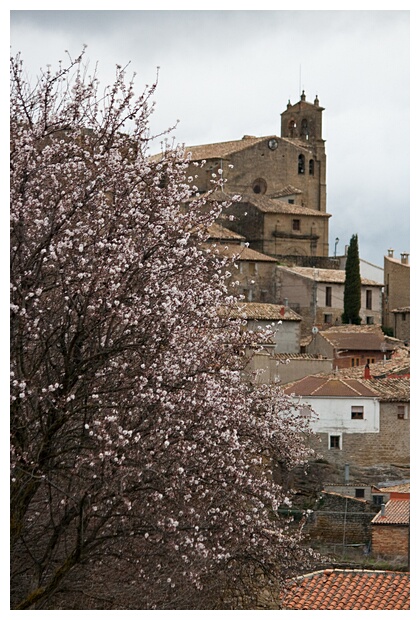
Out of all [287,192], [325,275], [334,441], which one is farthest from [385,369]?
[287,192]

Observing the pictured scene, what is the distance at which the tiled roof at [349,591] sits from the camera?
40.4 ft

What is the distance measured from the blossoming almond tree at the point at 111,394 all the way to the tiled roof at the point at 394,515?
10322 mm

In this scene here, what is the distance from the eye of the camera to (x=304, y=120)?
6012 cm

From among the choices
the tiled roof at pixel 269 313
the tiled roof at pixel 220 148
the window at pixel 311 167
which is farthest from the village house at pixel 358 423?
the window at pixel 311 167

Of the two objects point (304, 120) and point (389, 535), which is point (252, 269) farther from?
point (304, 120)

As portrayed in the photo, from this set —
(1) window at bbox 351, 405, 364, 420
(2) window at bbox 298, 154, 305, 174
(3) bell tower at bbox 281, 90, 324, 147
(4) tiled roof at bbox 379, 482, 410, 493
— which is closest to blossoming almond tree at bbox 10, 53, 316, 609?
(4) tiled roof at bbox 379, 482, 410, 493

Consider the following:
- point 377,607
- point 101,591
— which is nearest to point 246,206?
point 377,607

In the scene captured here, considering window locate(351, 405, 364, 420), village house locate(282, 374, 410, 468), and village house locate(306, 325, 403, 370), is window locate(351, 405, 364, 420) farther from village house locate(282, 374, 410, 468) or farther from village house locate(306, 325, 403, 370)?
village house locate(306, 325, 403, 370)

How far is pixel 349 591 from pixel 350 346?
21.7 m

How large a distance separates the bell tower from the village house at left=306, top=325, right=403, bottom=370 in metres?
23.8

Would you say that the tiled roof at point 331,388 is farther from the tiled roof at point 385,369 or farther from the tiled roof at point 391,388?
the tiled roof at point 385,369

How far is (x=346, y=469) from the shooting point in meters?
24.8
